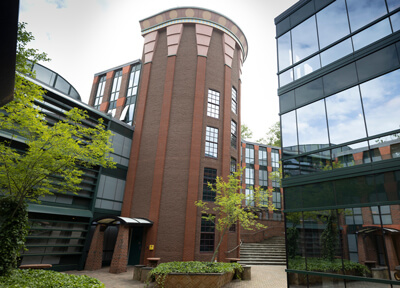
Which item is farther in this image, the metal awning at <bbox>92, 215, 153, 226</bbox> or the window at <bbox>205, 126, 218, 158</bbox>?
the window at <bbox>205, 126, 218, 158</bbox>

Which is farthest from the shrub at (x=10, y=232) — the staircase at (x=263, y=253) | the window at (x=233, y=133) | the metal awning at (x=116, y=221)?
the window at (x=233, y=133)

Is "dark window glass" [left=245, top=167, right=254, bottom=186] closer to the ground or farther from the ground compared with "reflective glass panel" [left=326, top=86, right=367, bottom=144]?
farther from the ground

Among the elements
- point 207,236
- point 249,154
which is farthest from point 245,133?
point 207,236

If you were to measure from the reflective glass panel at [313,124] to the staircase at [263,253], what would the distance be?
49.7 feet

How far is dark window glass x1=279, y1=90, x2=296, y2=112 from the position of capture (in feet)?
46.4

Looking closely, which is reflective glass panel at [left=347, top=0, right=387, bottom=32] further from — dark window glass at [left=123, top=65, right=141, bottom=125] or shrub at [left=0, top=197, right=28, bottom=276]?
dark window glass at [left=123, top=65, right=141, bottom=125]

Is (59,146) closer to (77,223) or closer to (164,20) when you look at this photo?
(77,223)

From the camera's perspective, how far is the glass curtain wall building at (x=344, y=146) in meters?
9.89

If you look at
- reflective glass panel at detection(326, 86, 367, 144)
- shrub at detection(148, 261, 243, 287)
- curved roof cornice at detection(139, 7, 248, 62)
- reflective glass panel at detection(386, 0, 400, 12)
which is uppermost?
curved roof cornice at detection(139, 7, 248, 62)

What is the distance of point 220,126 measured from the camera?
2586 cm

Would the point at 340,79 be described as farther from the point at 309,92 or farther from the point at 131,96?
the point at 131,96

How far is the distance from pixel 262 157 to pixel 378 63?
3743cm

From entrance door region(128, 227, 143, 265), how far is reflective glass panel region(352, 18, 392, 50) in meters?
20.7

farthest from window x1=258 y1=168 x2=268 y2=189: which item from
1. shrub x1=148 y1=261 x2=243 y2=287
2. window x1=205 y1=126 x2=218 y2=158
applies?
shrub x1=148 y1=261 x2=243 y2=287
